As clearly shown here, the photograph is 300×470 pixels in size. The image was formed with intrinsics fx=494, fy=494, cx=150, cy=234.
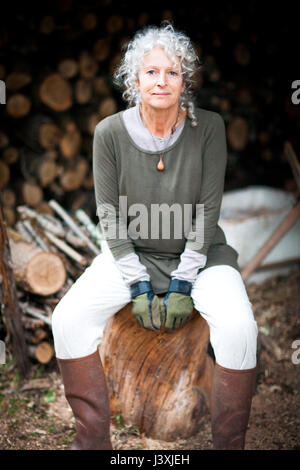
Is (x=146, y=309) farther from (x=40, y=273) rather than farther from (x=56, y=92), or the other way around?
(x=56, y=92)

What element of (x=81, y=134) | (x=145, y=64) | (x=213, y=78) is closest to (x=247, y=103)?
(x=213, y=78)

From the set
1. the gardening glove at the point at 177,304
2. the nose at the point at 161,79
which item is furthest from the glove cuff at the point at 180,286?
the nose at the point at 161,79

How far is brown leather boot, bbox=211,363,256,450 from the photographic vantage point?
1808mm

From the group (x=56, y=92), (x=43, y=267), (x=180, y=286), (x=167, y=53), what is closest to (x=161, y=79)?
(x=167, y=53)

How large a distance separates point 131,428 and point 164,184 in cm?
113

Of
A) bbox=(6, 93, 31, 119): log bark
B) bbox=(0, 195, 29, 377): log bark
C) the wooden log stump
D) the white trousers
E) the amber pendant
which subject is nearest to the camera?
the white trousers

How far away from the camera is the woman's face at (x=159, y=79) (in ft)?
6.44

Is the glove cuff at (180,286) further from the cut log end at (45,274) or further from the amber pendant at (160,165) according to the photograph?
the cut log end at (45,274)

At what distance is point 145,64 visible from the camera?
1.99 m

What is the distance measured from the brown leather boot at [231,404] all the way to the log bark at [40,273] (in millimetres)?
1118

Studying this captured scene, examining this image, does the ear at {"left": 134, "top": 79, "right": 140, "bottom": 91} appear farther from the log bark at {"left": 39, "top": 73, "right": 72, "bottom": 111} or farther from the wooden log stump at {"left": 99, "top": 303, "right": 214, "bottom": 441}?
the log bark at {"left": 39, "top": 73, "right": 72, "bottom": 111}

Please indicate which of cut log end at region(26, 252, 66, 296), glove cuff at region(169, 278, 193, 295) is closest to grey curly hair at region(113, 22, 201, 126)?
glove cuff at region(169, 278, 193, 295)

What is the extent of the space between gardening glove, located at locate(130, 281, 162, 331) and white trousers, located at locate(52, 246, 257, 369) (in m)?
0.08
